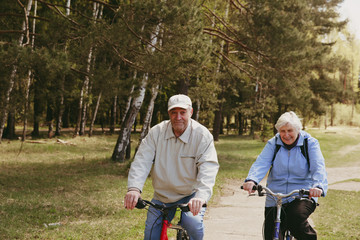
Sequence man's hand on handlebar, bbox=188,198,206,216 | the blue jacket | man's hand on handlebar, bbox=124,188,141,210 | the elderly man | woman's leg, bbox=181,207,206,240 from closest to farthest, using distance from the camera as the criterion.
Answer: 1. man's hand on handlebar, bbox=188,198,206,216
2. man's hand on handlebar, bbox=124,188,141,210
3. woman's leg, bbox=181,207,206,240
4. the elderly man
5. the blue jacket

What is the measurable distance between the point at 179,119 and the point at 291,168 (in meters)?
1.36

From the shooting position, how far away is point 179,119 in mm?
3689

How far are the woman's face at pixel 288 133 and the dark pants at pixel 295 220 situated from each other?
61 cm

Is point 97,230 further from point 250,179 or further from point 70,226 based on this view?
point 250,179

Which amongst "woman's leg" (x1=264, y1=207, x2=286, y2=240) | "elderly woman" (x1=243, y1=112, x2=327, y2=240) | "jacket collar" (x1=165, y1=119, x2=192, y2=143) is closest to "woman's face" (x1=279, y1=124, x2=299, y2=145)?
"elderly woman" (x1=243, y1=112, x2=327, y2=240)

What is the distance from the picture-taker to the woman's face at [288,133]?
13.8ft

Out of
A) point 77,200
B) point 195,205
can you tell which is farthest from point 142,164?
point 77,200

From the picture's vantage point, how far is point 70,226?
23.5ft

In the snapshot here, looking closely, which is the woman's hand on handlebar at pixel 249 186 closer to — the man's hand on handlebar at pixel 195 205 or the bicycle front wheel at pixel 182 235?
the bicycle front wheel at pixel 182 235

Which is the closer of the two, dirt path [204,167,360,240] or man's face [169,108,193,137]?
man's face [169,108,193,137]

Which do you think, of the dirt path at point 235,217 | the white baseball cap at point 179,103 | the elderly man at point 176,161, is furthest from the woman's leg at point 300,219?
the white baseball cap at point 179,103

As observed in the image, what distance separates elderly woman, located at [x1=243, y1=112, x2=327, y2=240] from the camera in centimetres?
412

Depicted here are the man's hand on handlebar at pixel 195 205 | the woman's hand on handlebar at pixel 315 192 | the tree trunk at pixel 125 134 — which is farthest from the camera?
the tree trunk at pixel 125 134

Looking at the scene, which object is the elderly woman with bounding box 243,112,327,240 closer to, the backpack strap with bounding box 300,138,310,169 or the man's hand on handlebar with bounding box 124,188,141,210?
the backpack strap with bounding box 300,138,310,169
